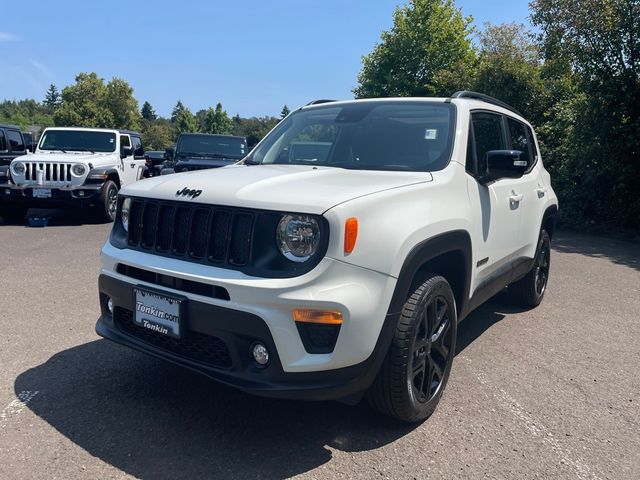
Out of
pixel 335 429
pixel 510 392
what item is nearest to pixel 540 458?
pixel 510 392

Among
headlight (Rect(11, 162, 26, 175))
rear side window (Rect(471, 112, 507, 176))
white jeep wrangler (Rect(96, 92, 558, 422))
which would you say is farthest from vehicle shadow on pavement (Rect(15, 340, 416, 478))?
headlight (Rect(11, 162, 26, 175))

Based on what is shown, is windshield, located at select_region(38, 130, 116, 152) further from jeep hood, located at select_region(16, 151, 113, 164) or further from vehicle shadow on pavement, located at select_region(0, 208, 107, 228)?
vehicle shadow on pavement, located at select_region(0, 208, 107, 228)

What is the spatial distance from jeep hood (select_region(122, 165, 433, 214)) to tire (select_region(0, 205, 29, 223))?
861 centimetres

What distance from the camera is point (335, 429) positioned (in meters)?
3.04

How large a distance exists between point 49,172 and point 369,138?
8.27 metres

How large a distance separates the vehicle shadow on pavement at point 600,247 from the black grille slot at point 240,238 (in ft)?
24.1

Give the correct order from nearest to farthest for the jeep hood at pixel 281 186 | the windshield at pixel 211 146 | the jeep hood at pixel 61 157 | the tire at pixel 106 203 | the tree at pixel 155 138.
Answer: the jeep hood at pixel 281 186 → the jeep hood at pixel 61 157 → the tire at pixel 106 203 → the windshield at pixel 211 146 → the tree at pixel 155 138

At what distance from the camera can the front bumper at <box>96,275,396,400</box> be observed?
2.52 metres

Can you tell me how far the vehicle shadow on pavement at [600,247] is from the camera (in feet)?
29.0

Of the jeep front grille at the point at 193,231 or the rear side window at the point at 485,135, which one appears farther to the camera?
the rear side window at the point at 485,135

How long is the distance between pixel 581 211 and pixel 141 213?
452 inches

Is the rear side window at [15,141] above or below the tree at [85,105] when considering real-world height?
below

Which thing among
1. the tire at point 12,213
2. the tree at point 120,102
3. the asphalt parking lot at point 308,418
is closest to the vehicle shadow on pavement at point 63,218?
the tire at point 12,213

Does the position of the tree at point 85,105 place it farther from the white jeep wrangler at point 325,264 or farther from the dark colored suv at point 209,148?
the white jeep wrangler at point 325,264
